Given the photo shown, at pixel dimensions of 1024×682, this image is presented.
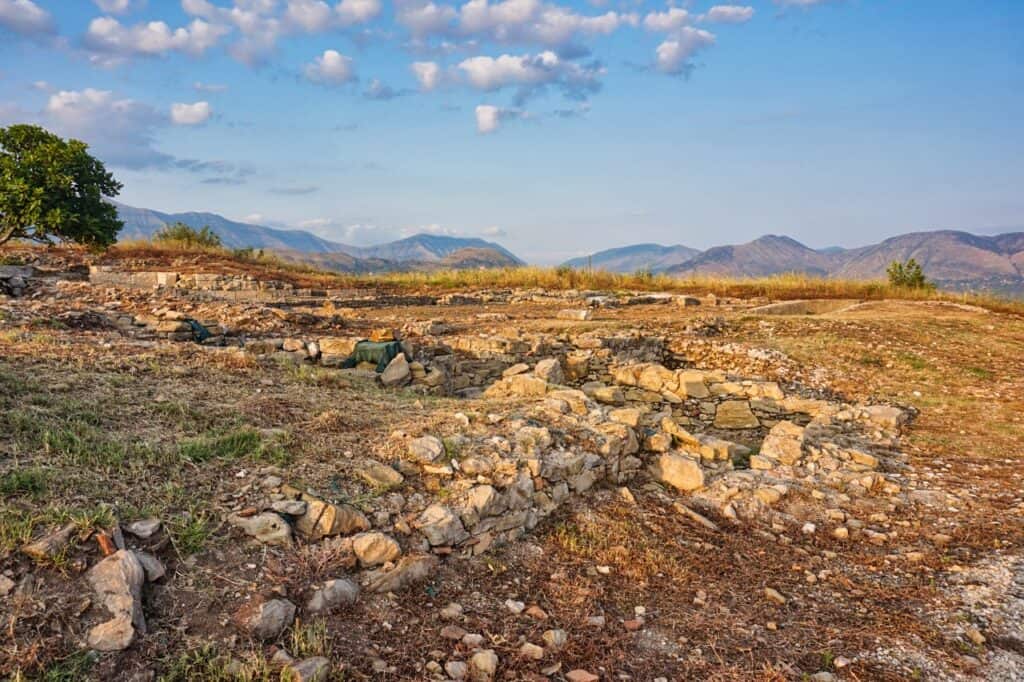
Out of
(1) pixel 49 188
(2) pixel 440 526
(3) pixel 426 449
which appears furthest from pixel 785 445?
(1) pixel 49 188

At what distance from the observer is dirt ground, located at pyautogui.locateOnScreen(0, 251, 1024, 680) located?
2646 mm

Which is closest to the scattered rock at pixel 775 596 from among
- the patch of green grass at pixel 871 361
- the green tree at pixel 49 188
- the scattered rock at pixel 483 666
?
the scattered rock at pixel 483 666

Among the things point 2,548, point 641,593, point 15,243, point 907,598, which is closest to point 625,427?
point 641,593

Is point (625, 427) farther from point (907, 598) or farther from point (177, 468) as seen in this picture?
point (177, 468)

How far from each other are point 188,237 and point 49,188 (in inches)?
572

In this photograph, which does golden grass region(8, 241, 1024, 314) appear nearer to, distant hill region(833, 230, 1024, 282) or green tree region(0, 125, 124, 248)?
green tree region(0, 125, 124, 248)

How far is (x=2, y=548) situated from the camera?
8.50 feet

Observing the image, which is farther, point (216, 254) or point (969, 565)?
point (216, 254)

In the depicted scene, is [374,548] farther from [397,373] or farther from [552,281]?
[552,281]

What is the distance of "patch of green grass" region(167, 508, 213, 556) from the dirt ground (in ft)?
0.04

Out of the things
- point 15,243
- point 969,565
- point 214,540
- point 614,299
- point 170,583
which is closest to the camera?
point 170,583

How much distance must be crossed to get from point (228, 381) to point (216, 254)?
23.6m

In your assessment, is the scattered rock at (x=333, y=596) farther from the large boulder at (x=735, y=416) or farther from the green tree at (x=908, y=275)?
the green tree at (x=908, y=275)

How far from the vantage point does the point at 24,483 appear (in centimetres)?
309
